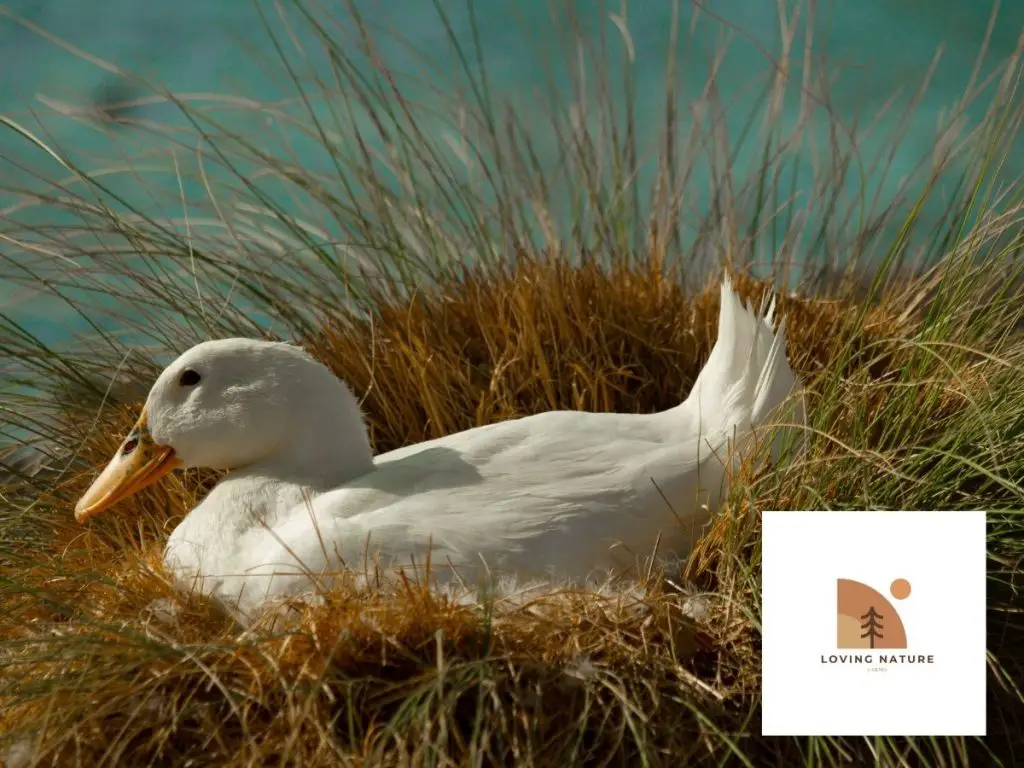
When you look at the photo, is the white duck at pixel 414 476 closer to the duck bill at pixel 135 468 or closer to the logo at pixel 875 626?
the duck bill at pixel 135 468

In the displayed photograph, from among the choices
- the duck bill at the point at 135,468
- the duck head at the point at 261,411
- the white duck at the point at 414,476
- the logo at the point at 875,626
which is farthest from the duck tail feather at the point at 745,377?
the duck bill at the point at 135,468

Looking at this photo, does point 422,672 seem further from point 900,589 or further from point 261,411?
point 900,589

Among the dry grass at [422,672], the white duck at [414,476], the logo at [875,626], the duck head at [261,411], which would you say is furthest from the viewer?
the duck head at [261,411]

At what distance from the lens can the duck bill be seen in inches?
100.0

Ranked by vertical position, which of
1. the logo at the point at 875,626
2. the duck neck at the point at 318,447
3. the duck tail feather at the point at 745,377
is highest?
the duck neck at the point at 318,447

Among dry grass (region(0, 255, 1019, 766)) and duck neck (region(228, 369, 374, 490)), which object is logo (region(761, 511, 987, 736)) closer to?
dry grass (region(0, 255, 1019, 766))

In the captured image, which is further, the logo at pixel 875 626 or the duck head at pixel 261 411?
the duck head at pixel 261 411

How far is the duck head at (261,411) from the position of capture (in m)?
2.45

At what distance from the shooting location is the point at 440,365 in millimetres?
3293

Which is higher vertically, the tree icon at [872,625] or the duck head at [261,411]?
the duck head at [261,411]

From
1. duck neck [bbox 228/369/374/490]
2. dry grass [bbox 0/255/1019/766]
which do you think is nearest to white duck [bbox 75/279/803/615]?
duck neck [bbox 228/369/374/490]

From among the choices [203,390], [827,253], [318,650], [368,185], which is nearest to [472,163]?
[368,185]

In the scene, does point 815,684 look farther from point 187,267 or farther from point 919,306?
point 187,267

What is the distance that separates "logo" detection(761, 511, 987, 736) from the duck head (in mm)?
951
